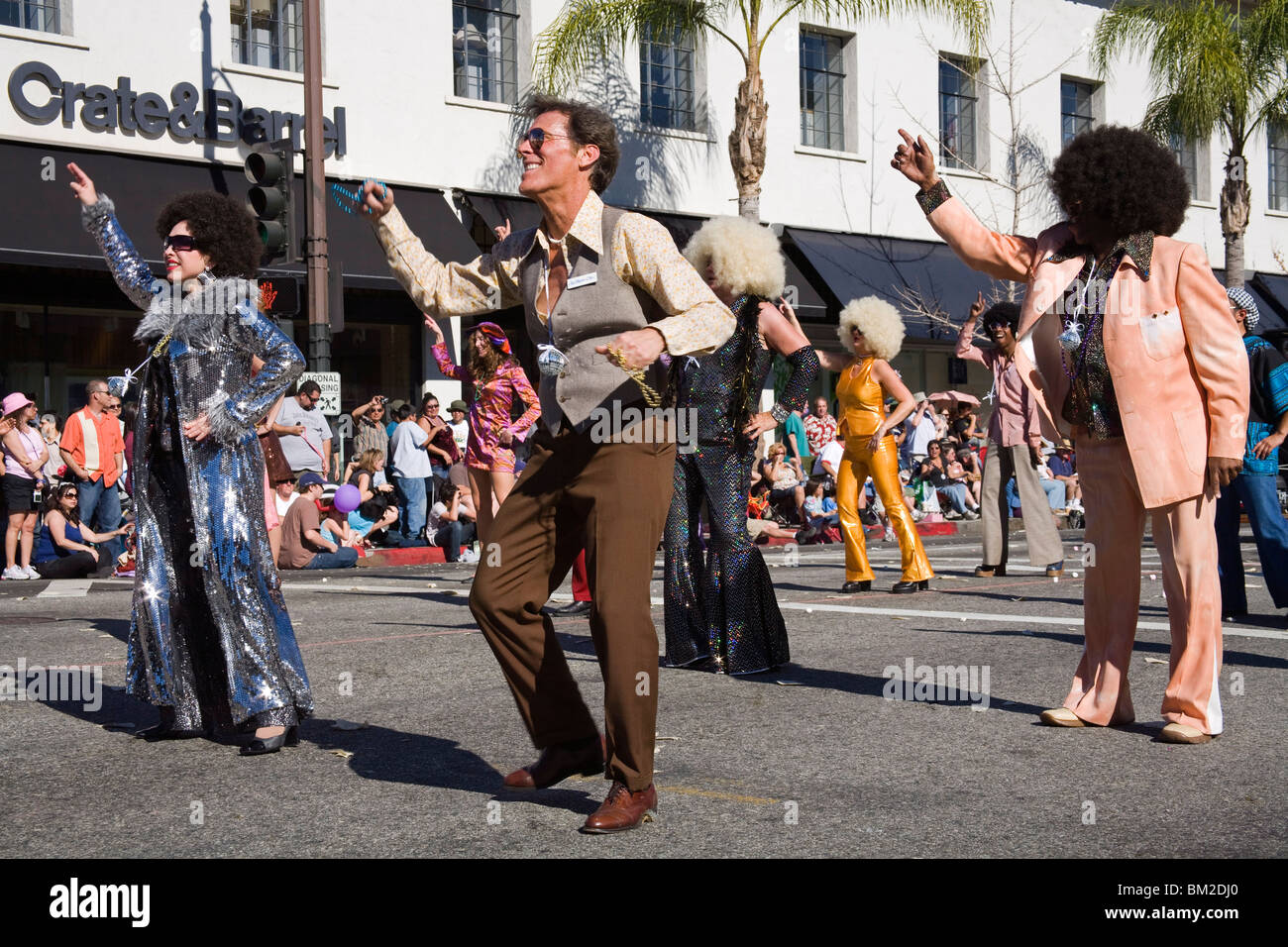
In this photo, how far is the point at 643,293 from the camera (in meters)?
4.49

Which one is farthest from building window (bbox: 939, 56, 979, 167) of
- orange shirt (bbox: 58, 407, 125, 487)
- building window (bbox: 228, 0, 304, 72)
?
orange shirt (bbox: 58, 407, 125, 487)

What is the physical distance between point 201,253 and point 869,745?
306 cm

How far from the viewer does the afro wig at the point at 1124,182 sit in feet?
18.0

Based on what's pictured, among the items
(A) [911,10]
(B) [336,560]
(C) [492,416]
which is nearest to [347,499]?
(B) [336,560]

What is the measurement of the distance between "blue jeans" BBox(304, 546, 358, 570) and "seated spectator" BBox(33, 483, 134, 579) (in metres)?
1.90

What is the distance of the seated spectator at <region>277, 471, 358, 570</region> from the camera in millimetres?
14430

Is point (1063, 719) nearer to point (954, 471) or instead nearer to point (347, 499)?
point (347, 499)

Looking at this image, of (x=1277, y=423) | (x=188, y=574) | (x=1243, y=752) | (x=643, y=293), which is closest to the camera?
(x=643, y=293)

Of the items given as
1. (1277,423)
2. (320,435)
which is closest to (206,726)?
(1277,423)

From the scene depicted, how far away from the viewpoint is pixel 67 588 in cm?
1240

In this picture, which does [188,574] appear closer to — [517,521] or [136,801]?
[136,801]
